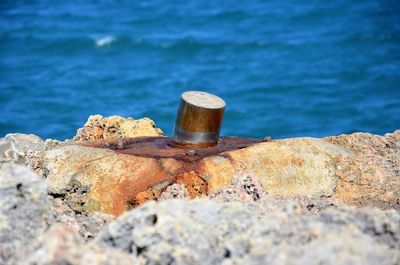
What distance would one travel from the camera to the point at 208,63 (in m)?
22.0

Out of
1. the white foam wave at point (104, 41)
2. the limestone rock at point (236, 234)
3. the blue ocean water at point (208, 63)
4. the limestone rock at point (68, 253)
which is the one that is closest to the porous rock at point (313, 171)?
the limestone rock at point (236, 234)

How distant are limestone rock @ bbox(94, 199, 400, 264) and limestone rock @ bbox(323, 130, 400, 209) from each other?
1.83 m

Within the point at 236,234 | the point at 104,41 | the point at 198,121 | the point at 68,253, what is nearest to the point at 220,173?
the point at 198,121

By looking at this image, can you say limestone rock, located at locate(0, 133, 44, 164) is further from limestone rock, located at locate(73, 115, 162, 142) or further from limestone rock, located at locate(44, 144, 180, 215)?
limestone rock, located at locate(44, 144, 180, 215)

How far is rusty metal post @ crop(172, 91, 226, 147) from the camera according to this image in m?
6.38

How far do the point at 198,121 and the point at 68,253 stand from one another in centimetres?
267

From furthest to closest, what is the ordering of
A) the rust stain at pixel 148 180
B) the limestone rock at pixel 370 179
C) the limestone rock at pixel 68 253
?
the limestone rock at pixel 370 179, the rust stain at pixel 148 180, the limestone rock at pixel 68 253

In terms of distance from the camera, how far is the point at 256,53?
2269 cm

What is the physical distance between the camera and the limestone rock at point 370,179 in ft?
20.1

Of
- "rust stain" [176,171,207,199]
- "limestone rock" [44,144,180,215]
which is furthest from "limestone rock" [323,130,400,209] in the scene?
"limestone rock" [44,144,180,215]

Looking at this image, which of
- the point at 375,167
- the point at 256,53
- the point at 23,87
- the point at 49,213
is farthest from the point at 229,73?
the point at 49,213

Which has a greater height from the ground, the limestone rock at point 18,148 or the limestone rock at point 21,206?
the limestone rock at point 21,206

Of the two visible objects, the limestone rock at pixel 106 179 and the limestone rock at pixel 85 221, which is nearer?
the limestone rock at pixel 85 221

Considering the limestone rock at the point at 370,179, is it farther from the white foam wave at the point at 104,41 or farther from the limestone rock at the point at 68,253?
the white foam wave at the point at 104,41
